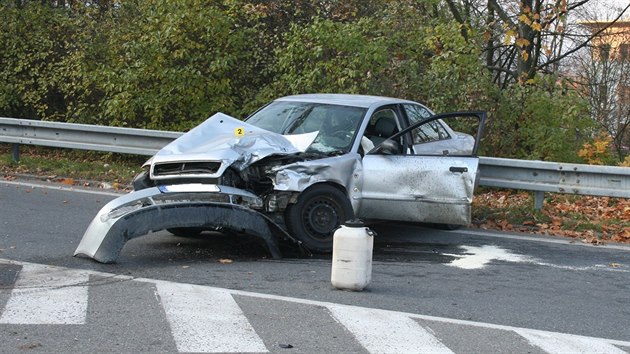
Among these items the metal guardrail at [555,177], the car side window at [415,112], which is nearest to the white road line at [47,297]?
the car side window at [415,112]

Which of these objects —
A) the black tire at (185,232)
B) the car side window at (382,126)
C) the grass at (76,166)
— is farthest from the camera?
the grass at (76,166)

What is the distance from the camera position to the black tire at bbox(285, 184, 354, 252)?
8.42m

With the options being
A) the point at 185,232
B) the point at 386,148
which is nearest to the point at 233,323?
the point at 185,232

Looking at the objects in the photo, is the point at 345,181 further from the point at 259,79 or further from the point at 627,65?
the point at 627,65

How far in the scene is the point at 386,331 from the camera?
5.87 m

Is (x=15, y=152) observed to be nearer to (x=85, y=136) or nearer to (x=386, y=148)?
(x=85, y=136)

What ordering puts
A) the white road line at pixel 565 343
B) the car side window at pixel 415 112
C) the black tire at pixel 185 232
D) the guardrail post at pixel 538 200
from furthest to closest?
1. the guardrail post at pixel 538 200
2. the car side window at pixel 415 112
3. the black tire at pixel 185 232
4. the white road line at pixel 565 343

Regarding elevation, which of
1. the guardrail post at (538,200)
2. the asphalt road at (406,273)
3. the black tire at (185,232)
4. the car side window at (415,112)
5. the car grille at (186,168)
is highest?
the car side window at (415,112)

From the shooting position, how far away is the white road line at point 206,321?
542 cm

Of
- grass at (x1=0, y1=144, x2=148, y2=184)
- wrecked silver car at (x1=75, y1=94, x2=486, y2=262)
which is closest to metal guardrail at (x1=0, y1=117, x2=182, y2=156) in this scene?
grass at (x1=0, y1=144, x2=148, y2=184)

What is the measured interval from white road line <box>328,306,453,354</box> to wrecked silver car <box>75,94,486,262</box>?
6.66 ft

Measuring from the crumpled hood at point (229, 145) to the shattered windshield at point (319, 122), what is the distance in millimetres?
397

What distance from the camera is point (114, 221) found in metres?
7.48

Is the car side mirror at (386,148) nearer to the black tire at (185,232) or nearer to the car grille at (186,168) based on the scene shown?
the car grille at (186,168)
